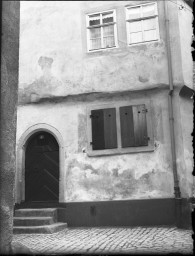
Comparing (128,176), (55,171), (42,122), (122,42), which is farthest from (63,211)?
(122,42)

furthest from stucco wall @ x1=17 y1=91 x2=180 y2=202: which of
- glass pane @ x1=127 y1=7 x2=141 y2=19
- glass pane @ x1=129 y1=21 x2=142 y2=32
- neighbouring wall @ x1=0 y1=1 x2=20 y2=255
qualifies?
neighbouring wall @ x1=0 y1=1 x2=20 y2=255

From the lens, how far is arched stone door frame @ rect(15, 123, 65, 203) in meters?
9.92

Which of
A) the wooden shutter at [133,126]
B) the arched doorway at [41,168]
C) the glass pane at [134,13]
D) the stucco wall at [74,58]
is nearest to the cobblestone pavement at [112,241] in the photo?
the arched doorway at [41,168]

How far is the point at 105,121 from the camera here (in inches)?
387

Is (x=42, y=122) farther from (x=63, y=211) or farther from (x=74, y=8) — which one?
(x=74, y=8)

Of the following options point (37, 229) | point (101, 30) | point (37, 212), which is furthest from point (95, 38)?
point (37, 229)

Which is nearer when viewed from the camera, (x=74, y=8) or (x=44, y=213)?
(x=44, y=213)

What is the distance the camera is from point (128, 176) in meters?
9.34

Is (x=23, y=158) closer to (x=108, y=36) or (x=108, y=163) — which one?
(x=108, y=163)

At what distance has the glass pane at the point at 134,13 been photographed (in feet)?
33.4

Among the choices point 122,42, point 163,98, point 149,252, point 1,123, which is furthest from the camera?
point 122,42

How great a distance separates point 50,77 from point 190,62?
4253mm

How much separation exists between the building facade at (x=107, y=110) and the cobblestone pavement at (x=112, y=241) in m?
0.80

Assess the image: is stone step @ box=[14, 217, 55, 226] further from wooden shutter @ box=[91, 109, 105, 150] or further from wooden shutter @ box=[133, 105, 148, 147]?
wooden shutter @ box=[133, 105, 148, 147]
